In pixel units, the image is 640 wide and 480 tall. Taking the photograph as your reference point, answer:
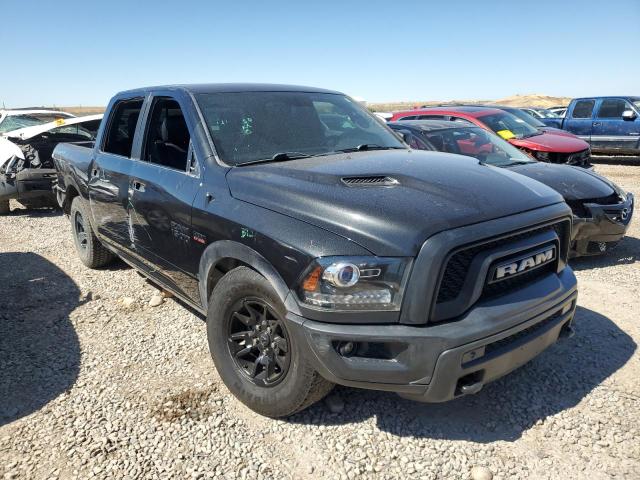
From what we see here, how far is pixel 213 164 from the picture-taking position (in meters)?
3.06

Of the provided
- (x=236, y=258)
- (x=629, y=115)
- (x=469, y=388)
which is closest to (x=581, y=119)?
(x=629, y=115)

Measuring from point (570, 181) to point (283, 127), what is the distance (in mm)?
3357

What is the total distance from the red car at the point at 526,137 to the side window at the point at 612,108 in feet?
20.7

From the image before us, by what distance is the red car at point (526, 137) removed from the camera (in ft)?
24.6

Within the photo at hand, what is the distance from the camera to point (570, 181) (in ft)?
16.9

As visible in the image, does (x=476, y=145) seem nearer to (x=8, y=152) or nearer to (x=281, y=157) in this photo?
(x=281, y=157)

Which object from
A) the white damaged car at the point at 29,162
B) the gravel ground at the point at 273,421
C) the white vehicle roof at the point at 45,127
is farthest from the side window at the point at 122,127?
the white damaged car at the point at 29,162

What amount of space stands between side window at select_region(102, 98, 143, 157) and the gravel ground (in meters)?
1.67

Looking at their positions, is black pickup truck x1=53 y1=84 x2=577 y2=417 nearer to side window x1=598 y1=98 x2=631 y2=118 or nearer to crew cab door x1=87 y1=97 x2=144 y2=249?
crew cab door x1=87 y1=97 x2=144 y2=249

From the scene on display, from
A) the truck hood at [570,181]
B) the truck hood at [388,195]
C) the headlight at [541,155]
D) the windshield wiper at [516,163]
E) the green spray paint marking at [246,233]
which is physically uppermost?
the truck hood at [388,195]

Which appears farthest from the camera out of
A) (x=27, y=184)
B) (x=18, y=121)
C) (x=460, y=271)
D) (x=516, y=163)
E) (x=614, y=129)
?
(x=614, y=129)

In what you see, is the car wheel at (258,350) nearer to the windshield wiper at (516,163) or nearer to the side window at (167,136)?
the side window at (167,136)

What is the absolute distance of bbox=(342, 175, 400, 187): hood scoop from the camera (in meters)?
2.65

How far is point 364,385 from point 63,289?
3924 millimetres
